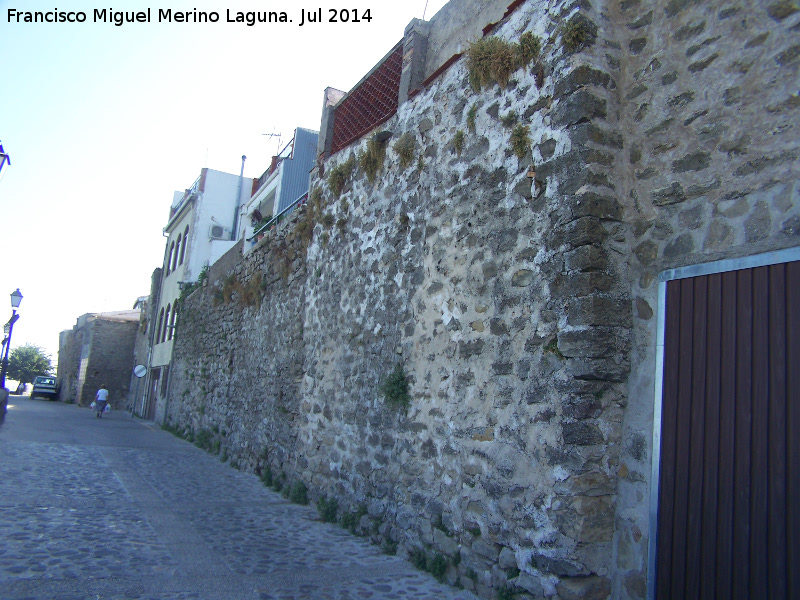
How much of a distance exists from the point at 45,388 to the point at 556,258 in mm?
38360

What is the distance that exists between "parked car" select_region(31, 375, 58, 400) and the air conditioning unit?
2137cm

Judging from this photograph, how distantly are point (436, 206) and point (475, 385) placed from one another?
1.65 meters

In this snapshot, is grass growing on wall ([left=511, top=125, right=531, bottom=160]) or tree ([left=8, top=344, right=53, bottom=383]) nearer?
grass growing on wall ([left=511, top=125, right=531, bottom=160])

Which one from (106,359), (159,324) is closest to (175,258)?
(159,324)

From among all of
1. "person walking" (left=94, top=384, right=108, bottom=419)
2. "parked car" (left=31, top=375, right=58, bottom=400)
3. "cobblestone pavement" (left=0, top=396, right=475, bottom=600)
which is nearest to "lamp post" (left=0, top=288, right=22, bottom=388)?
"person walking" (left=94, top=384, right=108, bottom=419)

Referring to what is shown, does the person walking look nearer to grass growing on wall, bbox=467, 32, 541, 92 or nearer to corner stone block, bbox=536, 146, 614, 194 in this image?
grass growing on wall, bbox=467, 32, 541, 92

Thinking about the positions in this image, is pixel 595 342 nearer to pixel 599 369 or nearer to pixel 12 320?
pixel 599 369

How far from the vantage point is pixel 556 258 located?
3.66 meters

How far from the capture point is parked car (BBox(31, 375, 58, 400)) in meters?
34.5

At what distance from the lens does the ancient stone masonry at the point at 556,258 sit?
3.19 metres

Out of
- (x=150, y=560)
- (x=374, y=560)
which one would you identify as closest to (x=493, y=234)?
(x=374, y=560)

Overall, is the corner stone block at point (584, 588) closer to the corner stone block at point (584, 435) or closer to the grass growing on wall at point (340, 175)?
the corner stone block at point (584, 435)

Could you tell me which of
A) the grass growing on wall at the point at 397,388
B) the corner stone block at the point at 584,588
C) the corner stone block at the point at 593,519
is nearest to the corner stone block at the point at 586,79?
the corner stone block at the point at 593,519

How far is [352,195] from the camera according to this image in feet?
22.2
